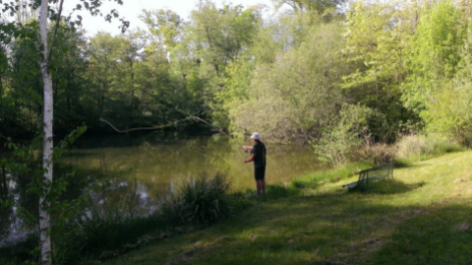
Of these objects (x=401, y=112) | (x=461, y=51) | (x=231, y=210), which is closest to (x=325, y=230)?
(x=231, y=210)

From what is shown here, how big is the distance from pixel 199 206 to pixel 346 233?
3033 mm

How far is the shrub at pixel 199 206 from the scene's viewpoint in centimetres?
754

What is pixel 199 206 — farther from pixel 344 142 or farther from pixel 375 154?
pixel 344 142

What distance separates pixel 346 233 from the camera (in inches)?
224

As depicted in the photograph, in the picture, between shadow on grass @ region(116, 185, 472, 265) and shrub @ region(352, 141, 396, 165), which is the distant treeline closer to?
shrub @ region(352, 141, 396, 165)

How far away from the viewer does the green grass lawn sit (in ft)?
15.7

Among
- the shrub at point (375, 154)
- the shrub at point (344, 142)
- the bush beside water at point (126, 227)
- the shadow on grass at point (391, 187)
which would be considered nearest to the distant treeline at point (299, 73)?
the shrub at point (344, 142)

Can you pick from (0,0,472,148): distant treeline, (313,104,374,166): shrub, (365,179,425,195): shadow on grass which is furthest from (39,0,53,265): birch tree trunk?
(313,104,374,166): shrub

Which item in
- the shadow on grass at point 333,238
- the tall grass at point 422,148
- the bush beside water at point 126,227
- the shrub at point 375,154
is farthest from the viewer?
the shrub at point 375,154

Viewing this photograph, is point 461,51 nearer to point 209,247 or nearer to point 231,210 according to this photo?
point 231,210

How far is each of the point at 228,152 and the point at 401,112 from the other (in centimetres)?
1047

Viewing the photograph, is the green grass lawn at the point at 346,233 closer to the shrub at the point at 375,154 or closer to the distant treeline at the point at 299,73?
the distant treeline at the point at 299,73

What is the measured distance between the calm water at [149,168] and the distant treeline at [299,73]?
1.83m

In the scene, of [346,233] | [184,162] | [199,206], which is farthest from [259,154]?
[184,162]
